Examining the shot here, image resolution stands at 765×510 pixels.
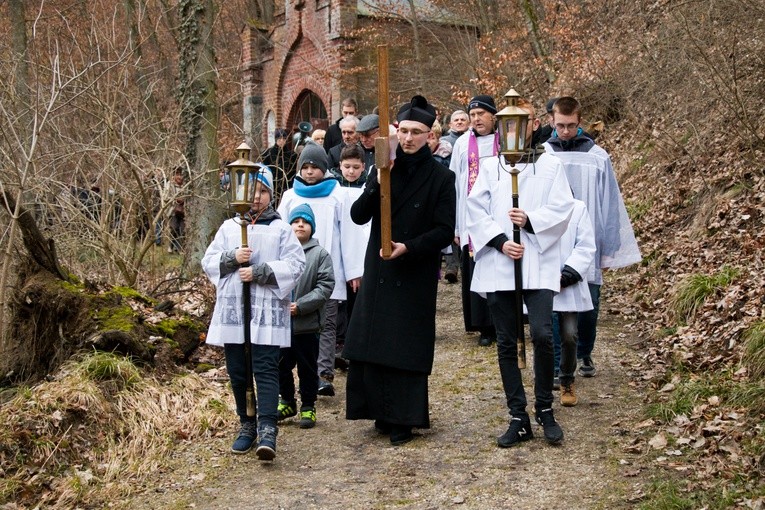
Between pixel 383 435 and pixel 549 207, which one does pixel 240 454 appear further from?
pixel 549 207

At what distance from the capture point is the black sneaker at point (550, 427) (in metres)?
6.61

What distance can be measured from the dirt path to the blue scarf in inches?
69.3

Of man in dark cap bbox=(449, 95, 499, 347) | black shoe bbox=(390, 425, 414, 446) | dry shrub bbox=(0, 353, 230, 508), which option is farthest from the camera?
man in dark cap bbox=(449, 95, 499, 347)

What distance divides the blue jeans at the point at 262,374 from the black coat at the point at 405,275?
0.53 m

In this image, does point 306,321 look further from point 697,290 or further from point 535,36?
point 535,36

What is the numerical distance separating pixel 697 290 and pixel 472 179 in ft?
7.31

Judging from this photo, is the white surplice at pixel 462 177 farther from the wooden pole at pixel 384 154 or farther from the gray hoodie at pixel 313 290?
the wooden pole at pixel 384 154

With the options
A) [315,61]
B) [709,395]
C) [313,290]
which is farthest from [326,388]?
[315,61]

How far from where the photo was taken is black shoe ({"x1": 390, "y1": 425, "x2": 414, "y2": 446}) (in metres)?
6.96

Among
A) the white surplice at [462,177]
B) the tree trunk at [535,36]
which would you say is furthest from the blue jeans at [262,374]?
the tree trunk at [535,36]

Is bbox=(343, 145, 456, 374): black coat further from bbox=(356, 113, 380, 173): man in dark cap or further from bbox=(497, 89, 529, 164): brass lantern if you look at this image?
bbox=(356, 113, 380, 173): man in dark cap

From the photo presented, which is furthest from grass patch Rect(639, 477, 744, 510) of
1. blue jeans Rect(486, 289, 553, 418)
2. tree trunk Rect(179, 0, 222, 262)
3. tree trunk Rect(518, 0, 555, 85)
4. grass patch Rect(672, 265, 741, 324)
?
tree trunk Rect(518, 0, 555, 85)

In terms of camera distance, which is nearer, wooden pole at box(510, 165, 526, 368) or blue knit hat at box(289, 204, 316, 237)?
wooden pole at box(510, 165, 526, 368)

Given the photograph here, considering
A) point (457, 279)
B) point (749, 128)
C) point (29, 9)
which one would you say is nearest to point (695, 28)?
point (749, 128)
